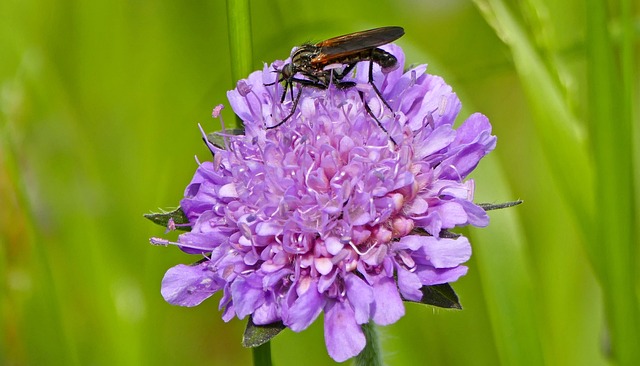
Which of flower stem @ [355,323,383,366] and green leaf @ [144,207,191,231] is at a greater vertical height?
green leaf @ [144,207,191,231]

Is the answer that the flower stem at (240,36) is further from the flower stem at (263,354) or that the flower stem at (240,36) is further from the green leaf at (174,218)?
the flower stem at (263,354)

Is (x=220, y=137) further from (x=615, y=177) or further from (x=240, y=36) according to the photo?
(x=615, y=177)

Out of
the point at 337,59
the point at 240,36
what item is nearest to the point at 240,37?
the point at 240,36

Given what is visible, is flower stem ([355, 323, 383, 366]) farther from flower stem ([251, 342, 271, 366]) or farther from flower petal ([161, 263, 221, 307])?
flower petal ([161, 263, 221, 307])

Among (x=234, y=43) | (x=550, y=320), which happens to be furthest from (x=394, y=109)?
(x=550, y=320)

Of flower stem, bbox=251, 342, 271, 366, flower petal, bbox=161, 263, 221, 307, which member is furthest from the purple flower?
flower stem, bbox=251, 342, 271, 366

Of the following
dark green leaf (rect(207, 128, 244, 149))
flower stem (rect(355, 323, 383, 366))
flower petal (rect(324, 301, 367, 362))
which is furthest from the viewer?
dark green leaf (rect(207, 128, 244, 149))
